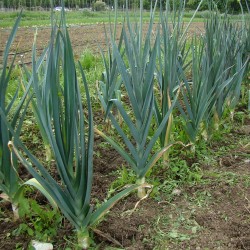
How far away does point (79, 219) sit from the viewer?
1.32 metres

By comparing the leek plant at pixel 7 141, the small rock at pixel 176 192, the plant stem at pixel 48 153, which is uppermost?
the leek plant at pixel 7 141

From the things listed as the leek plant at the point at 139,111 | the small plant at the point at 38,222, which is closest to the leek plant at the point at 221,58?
the leek plant at the point at 139,111

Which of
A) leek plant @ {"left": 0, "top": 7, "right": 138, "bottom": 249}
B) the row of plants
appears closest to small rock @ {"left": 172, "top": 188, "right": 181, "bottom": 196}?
the row of plants

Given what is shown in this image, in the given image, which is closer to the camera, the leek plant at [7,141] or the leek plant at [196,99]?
the leek plant at [7,141]

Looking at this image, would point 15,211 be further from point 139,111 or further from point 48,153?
point 139,111

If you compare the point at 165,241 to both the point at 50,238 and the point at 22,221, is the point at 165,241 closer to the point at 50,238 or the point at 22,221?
the point at 50,238

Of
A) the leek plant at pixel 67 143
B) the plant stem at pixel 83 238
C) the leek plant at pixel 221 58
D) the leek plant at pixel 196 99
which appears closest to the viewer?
the leek plant at pixel 67 143

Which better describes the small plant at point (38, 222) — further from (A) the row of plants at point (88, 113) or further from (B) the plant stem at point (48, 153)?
(B) the plant stem at point (48, 153)

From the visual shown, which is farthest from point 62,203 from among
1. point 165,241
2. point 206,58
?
point 206,58

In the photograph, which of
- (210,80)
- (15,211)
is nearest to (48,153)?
(15,211)

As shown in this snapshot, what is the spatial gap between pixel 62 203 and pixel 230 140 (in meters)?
1.43

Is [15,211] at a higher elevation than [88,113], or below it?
below

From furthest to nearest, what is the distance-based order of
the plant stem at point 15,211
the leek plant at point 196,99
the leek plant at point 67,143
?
the leek plant at point 196,99, the plant stem at point 15,211, the leek plant at point 67,143

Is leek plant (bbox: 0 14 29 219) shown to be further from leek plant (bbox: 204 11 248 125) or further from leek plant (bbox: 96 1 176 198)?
leek plant (bbox: 204 11 248 125)
